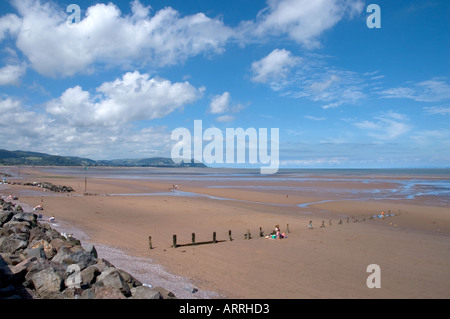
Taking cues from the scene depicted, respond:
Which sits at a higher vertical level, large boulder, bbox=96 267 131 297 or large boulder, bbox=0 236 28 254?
large boulder, bbox=0 236 28 254

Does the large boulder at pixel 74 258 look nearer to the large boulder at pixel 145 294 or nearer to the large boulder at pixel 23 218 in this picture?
the large boulder at pixel 145 294

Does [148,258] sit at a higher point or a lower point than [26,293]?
lower

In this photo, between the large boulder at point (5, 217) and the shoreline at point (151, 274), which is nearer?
the shoreline at point (151, 274)

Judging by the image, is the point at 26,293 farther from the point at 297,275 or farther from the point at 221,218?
the point at 221,218

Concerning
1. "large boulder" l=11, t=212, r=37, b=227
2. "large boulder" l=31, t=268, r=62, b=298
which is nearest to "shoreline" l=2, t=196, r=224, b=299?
"large boulder" l=11, t=212, r=37, b=227

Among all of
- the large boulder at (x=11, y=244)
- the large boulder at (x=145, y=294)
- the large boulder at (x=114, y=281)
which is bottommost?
the large boulder at (x=145, y=294)

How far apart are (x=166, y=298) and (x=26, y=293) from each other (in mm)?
3517

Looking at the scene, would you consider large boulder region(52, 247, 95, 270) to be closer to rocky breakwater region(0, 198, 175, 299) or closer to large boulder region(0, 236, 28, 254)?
rocky breakwater region(0, 198, 175, 299)

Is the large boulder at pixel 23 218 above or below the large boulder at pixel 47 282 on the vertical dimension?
above

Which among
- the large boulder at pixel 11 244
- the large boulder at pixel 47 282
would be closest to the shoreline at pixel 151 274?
the large boulder at pixel 11 244

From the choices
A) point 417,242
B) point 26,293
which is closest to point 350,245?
point 417,242

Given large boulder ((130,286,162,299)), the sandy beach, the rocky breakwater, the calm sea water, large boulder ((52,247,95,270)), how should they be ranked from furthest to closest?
1. the calm sea water
2. the sandy beach
3. large boulder ((52,247,95,270))
4. large boulder ((130,286,162,299))
5. the rocky breakwater
